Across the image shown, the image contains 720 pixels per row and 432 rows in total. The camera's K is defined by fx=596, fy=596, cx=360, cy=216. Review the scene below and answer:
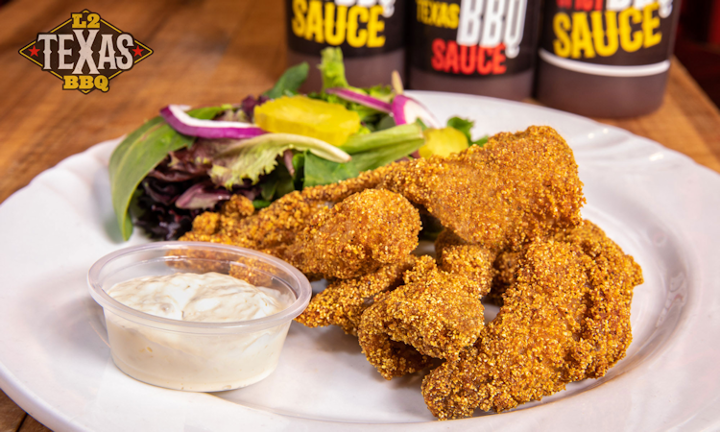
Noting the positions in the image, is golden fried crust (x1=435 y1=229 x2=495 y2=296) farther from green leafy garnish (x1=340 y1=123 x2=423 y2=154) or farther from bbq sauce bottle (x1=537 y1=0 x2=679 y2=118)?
bbq sauce bottle (x1=537 y1=0 x2=679 y2=118)

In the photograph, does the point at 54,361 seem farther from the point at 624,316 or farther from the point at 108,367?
the point at 624,316

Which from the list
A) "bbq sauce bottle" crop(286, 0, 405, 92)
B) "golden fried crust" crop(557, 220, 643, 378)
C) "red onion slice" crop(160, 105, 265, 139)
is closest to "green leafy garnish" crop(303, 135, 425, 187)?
"red onion slice" crop(160, 105, 265, 139)

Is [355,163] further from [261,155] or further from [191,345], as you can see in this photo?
[191,345]

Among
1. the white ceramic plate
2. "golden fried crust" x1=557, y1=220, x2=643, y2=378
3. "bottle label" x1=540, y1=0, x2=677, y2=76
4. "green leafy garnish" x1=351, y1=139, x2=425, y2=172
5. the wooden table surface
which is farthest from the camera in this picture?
the wooden table surface

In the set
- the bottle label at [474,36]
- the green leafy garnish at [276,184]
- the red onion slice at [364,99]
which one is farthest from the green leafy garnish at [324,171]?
the bottle label at [474,36]

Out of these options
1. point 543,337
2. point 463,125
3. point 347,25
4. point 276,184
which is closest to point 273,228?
point 276,184

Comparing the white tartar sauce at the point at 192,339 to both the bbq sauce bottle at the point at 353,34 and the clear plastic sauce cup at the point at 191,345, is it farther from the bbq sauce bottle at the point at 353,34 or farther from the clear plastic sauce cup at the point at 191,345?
the bbq sauce bottle at the point at 353,34
